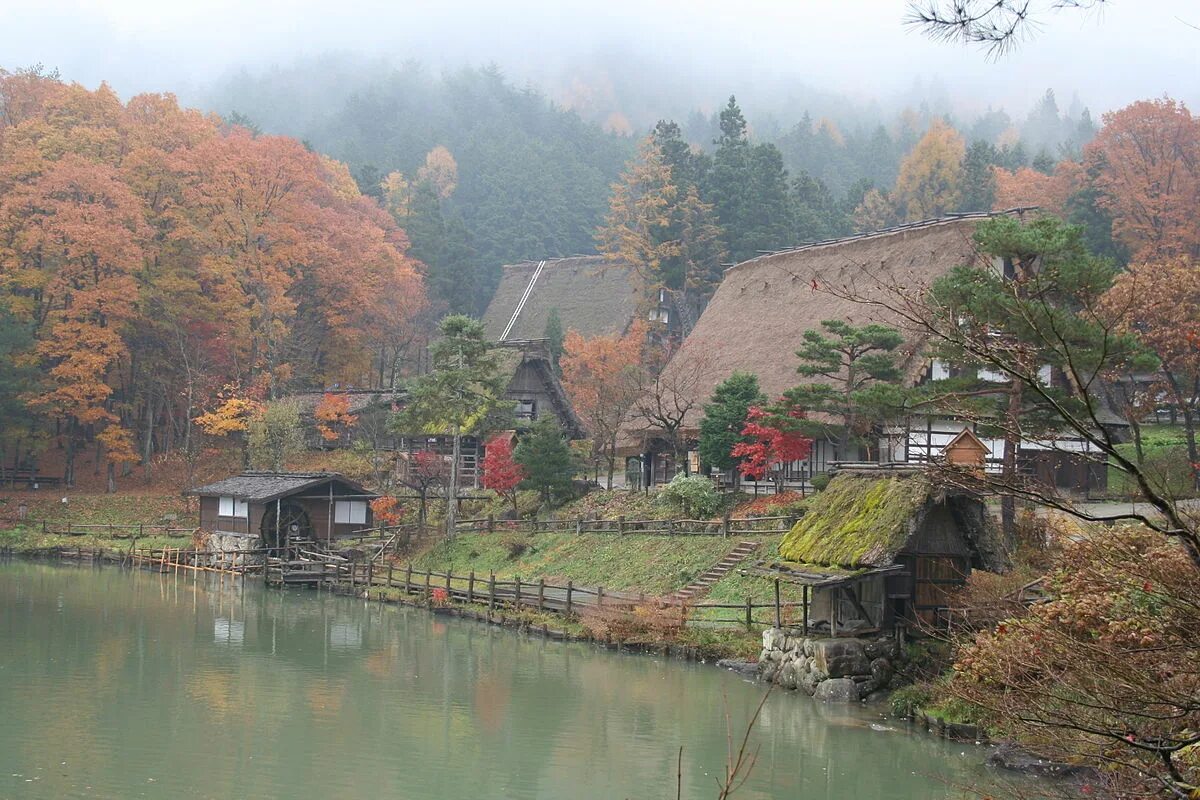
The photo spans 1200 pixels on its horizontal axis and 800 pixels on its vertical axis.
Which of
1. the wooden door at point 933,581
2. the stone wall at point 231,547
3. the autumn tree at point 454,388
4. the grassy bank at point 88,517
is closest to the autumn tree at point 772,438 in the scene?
the wooden door at point 933,581

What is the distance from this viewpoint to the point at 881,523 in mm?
18859

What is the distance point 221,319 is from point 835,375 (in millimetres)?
26494

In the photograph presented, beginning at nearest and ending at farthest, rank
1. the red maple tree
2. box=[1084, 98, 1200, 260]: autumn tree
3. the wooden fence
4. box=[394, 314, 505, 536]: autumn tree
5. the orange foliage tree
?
1. the red maple tree
2. the wooden fence
3. box=[394, 314, 505, 536]: autumn tree
4. box=[1084, 98, 1200, 260]: autumn tree
5. the orange foliage tree

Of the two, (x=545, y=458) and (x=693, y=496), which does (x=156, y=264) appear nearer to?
(x=545, y=458)

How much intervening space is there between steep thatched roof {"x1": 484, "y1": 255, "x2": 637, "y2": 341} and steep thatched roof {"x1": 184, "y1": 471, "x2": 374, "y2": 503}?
19305mm

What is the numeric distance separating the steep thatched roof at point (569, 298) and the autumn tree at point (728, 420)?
23.0 m

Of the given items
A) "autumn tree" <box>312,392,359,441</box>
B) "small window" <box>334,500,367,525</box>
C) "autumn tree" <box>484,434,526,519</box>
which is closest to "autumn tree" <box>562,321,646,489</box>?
"autumn tree" <box>484,434,526,519</box>

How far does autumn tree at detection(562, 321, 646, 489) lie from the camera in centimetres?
3825

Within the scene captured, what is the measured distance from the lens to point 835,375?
30516 mm

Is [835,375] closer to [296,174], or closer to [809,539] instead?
[809,539]

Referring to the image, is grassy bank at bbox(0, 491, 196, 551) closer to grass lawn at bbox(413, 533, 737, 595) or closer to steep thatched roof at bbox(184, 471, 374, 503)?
steep thatched roof at bbox(184, 471, 374, 503)

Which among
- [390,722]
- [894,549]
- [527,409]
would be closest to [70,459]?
[527,409]

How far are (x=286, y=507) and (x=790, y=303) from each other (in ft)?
55.4

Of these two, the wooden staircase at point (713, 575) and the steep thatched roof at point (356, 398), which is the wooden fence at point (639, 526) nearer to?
the wooden staircase at point (713, 575)
